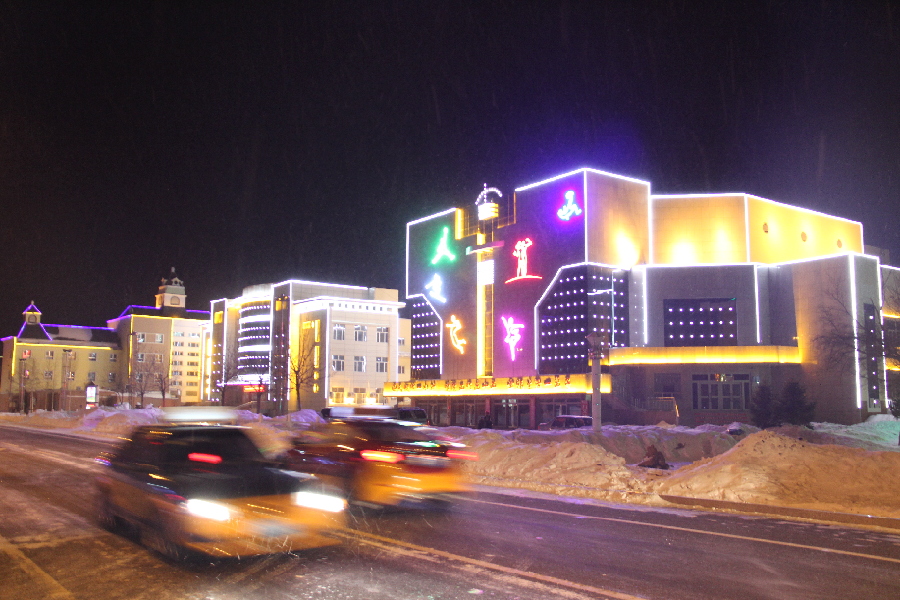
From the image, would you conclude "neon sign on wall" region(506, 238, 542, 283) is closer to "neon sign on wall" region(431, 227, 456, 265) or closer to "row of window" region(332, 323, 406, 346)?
"neon sign on wall" region(431, 227, 456, 265)

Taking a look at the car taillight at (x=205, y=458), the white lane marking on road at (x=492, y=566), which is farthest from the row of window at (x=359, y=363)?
the car taillight at (x=205, y=458)

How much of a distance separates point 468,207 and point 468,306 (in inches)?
407

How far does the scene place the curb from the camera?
11273 millimetres

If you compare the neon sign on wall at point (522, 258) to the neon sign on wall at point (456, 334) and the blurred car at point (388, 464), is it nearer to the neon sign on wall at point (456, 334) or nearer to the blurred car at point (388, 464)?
the neon sign on wall at point (456, 334)

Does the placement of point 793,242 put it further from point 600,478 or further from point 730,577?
point 730,577

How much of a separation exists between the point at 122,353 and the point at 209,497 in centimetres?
14001

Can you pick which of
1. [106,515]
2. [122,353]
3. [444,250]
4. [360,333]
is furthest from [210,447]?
[122,353]

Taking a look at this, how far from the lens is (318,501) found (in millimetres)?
9633

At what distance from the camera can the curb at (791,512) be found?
11.3 metres

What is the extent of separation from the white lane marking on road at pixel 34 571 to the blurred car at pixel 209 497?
4.02ft

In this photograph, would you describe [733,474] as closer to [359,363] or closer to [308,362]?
[359,363]

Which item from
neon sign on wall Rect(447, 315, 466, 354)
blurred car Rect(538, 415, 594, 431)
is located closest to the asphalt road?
blurred car Rect(538, 415, 594, 431)

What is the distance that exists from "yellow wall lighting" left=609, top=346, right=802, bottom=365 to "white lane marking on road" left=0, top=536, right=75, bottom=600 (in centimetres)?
5061

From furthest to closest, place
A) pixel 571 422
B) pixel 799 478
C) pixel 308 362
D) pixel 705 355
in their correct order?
1. pixel 308 362
2. pixel 705 355
3. pixel 571 422
4. pixel 799 478
